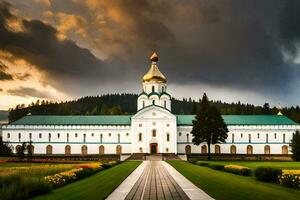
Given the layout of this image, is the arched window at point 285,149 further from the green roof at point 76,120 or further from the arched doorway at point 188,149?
the green roof at point 76,120

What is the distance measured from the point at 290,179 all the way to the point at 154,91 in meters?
67.6

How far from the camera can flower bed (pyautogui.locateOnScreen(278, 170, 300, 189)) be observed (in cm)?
2686

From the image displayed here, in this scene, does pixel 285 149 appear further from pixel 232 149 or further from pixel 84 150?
pixel 84 150

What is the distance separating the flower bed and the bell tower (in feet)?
212

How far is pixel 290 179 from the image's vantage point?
27500 millimetres

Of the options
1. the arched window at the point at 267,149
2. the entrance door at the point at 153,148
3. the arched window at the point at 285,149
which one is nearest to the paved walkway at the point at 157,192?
the entrance door at the point at 153,148

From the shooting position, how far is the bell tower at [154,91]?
9369 cm

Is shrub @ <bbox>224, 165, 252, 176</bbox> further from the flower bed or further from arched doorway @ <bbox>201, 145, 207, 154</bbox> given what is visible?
arched doorway @ <bbox>201, 145, 207, 154</bbox>

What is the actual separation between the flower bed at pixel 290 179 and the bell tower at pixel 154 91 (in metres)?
64.8

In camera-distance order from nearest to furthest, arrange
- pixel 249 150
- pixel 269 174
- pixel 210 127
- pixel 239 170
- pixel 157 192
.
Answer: pixel 157 192 < pixel 269 174 < pixel 239 170 < pixel 210 127 < pixel 249 150

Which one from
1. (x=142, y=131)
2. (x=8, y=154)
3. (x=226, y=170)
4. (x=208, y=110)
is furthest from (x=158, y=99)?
(x=226, y=170)

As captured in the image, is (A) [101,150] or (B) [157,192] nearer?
(B) [157,192]

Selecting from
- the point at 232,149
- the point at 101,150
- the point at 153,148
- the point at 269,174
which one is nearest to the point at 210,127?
the point at 153,148

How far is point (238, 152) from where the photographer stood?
9538 centimetres
